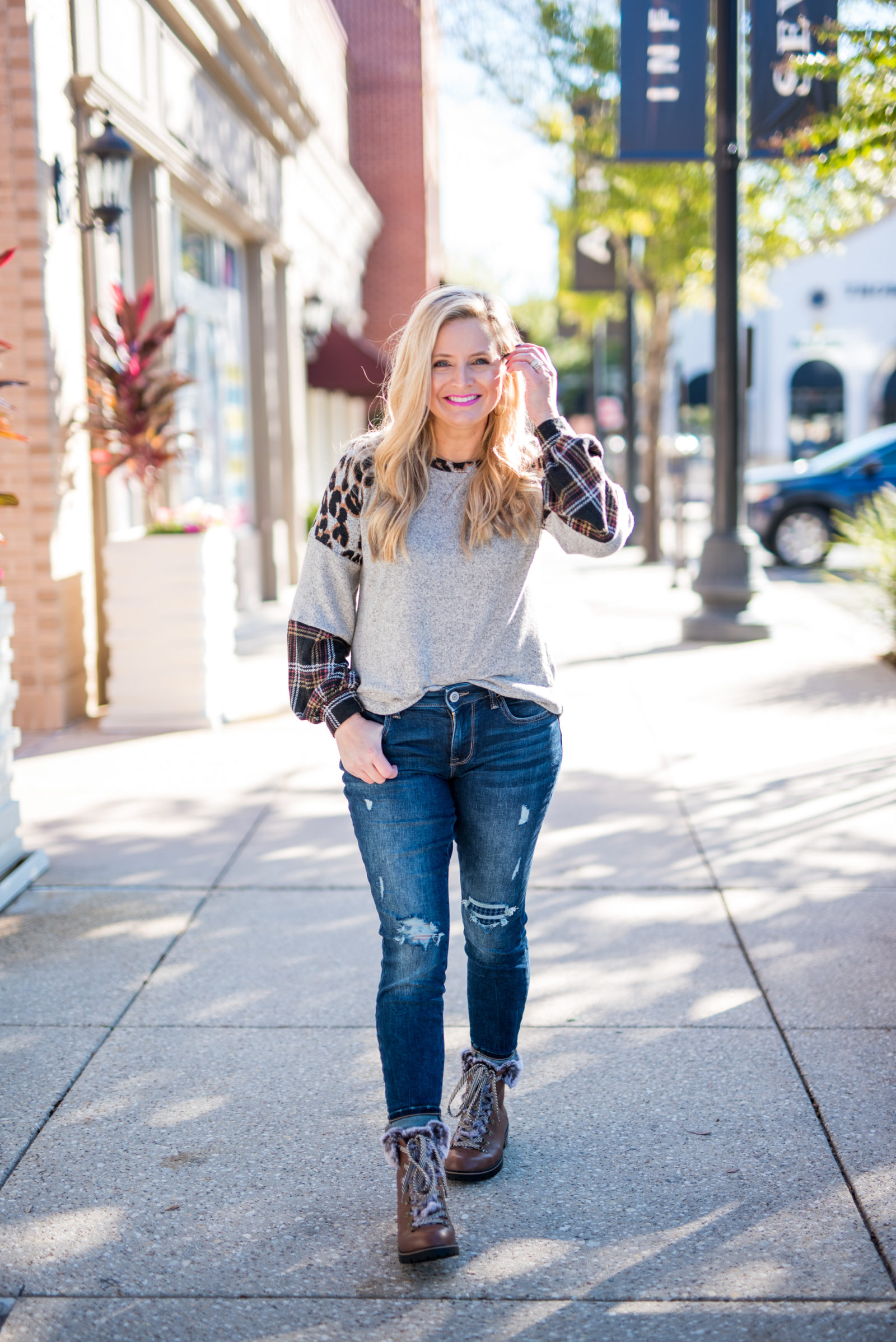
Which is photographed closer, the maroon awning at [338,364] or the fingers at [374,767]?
the fingers at [374,767]

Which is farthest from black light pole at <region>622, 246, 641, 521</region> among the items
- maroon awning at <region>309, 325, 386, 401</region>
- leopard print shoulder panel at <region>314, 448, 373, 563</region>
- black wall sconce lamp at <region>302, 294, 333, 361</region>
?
leopard print shoulder panel at <region>314, 448, 373, 563</region>

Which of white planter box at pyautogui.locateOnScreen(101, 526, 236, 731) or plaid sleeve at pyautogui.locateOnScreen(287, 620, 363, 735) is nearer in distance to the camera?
plaid sleeve at pyautogui.locateOnScreen(287, 620, 363, 735)

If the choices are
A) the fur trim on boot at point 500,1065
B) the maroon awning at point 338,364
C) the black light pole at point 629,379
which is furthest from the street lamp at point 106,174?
the black light pole at point 629,379

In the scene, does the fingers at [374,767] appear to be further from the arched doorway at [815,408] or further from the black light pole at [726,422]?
the arched doorway at [815,408]

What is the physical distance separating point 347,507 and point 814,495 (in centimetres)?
1591

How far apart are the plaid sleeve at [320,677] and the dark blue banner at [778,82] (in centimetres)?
700

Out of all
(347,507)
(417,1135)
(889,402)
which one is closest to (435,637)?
(347,507)

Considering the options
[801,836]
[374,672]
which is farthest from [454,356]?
[801,836]

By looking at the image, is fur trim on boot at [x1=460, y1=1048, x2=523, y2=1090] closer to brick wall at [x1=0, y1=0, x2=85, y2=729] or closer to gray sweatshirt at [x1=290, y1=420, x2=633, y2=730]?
gray sweatshirt at [x1=290, y1=420, x2=633, y2=730]

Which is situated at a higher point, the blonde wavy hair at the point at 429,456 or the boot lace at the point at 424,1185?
the blonde wavy hair at the point at 429,456

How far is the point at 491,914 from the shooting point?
9.50 feet

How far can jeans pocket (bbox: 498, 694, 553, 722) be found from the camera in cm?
278

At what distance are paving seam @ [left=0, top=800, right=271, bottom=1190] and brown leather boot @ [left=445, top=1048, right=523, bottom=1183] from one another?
3.20 feet

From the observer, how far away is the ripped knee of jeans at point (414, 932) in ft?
8.89
